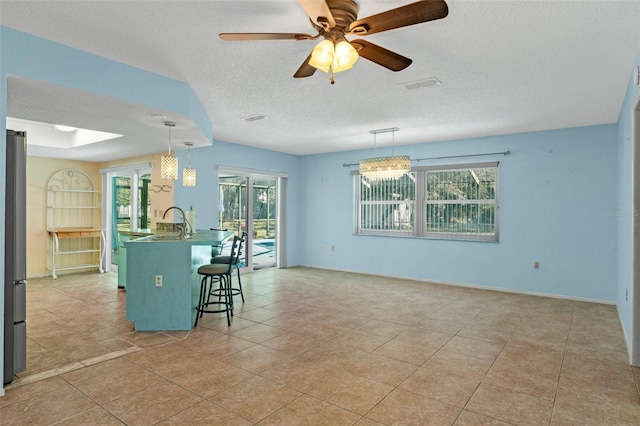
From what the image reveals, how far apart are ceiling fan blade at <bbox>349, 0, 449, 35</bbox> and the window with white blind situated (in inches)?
183

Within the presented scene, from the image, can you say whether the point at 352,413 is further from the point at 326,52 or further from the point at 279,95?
the point at 279,95

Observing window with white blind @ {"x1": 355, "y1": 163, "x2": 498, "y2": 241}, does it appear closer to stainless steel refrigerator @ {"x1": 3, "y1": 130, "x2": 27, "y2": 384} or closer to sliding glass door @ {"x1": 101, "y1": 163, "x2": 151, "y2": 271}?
sliding glass door @ {"x1": 101, "y1": 163, "x2": 151, "y2": 271}

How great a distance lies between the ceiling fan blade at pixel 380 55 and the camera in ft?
7.23

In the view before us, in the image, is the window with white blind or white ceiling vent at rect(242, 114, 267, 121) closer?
white ceiling vent at rect(242, 114, 267, 121)

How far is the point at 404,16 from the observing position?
73.9 inches

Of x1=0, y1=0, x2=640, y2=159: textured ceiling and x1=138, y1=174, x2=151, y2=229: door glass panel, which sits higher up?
x1=0, y1=0, x2=640, y2=159: textured ceiling

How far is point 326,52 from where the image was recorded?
206 cm

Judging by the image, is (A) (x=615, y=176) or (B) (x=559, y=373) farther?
(A) (x=615, y=176)

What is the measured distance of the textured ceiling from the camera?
233cm

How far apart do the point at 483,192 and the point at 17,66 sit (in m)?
5.93

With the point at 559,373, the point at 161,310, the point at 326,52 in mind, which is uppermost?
the point at 326,52

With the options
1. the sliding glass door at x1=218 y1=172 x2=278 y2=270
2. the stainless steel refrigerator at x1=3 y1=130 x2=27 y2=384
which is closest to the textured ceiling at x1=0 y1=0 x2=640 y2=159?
the stainless steel refrigerator at x1=3 y1=130 x2=27 y2=384

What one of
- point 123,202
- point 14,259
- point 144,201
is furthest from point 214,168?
point 14,259

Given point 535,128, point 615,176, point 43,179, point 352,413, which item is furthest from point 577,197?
point 43,179
